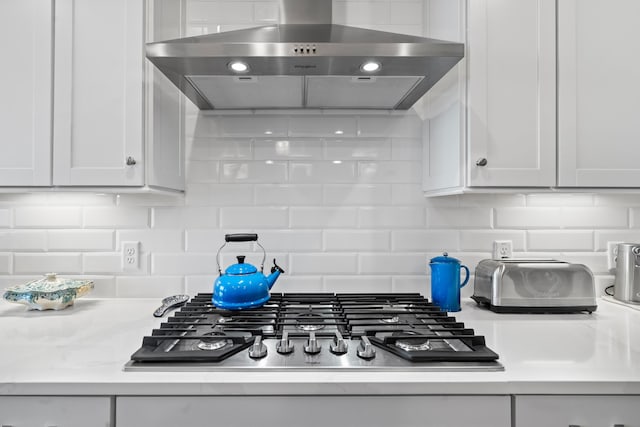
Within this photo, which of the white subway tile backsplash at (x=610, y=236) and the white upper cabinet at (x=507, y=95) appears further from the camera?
the white subway tile backsplash at (x=610, y=236)

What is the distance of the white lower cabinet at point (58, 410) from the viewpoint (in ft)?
2.97

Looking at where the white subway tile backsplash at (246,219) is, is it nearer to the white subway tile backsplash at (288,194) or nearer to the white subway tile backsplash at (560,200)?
the white subway tile backsplash at (288,194)

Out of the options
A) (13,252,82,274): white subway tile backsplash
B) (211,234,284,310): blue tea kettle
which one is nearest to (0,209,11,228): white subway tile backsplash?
(13,252,82,274): white subway tile backsplash

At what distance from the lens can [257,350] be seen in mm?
996

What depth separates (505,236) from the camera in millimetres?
1735

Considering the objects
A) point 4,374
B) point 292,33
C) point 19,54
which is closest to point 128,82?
point 19,54

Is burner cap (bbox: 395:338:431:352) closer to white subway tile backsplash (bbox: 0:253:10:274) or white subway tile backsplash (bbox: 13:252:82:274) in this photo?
white subway tile backsplash (bbox: 13:252:82:274)

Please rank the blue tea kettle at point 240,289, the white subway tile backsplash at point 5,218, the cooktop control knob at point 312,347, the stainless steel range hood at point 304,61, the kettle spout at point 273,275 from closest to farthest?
the cooktop control knob at point 312,347 → the stainless steel range hood at point 304,61 → the blue tea kettle at point 240,289 → the kettle spout at point 273,275 → the white subway tile backsplash at point 5,218

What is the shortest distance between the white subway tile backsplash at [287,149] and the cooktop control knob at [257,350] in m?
0.93

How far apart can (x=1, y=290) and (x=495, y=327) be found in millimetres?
2029

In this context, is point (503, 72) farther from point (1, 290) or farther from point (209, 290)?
point (1, 290)

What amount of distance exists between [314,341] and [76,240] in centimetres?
128

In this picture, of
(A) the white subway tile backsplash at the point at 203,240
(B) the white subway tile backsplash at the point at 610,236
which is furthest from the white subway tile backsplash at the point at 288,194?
(B) the white subway tile backsplash at the point at 610,236

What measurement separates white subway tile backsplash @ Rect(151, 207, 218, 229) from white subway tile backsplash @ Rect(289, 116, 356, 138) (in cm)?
52
